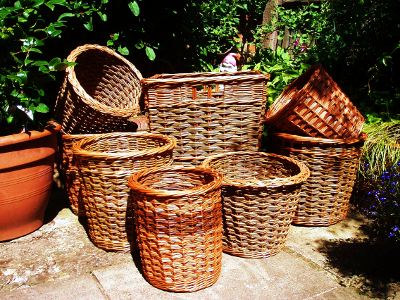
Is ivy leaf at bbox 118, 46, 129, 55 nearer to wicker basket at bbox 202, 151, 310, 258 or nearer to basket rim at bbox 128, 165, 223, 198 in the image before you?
wicker basket at bbox 202, 151, 310, 258

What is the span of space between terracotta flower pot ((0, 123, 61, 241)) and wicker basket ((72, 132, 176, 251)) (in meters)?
0.32

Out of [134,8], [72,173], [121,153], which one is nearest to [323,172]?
[121,153]

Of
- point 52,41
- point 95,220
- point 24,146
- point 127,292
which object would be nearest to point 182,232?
point 127,292

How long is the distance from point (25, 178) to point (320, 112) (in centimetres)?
195

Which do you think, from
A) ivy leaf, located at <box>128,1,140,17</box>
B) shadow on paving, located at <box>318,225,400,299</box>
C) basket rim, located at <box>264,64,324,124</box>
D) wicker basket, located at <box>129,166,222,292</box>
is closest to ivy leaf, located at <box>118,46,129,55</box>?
ivy leaf, located at <box>128,1,140,17</box>

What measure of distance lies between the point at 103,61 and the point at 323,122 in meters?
1.79

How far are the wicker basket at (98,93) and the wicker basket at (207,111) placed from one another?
27 cm

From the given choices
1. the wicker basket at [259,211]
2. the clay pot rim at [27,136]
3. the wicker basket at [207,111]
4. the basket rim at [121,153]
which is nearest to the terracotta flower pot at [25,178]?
the clay pot rim at [27,136]

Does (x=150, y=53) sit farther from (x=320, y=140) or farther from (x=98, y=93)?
(x=320, y=140)

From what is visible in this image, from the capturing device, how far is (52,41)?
3.35m

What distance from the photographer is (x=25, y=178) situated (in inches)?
103

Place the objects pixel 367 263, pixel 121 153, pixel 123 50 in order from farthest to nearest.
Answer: pixel 123 50
pixel 367 263
pixel 121 153

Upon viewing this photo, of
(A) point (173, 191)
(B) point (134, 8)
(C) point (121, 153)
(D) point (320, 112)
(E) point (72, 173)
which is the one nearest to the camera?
(A) point (173, 191)

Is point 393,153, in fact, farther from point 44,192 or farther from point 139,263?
point 44,192
